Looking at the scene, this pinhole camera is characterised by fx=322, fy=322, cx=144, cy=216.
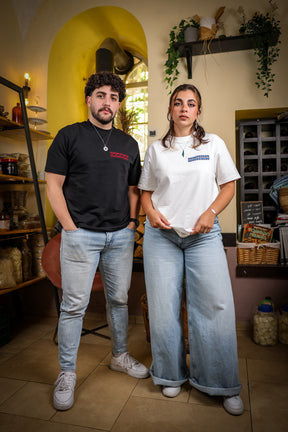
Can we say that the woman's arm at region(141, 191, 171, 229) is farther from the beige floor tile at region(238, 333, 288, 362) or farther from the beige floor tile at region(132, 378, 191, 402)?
the beige floor tile at region(238, 333, 288, 362)

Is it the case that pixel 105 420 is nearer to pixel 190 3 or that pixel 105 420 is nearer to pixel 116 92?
pixel 116 92

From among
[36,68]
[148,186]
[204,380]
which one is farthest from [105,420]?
[36,68]

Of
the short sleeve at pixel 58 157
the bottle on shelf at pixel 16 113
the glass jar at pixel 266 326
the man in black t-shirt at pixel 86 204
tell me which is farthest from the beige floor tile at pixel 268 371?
the bottle on shelf at pixel 16 113

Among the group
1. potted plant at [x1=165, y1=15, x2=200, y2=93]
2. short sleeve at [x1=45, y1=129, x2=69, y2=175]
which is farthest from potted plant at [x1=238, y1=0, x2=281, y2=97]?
short sleeve at [x1=45, y1=129, x2=69, y2=175]

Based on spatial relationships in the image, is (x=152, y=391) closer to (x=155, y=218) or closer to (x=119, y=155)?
(x=155, y=218)

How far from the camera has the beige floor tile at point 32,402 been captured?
1.61m

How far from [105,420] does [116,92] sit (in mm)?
1693

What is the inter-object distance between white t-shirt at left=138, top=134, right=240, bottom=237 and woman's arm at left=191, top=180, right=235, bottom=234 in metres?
0.03

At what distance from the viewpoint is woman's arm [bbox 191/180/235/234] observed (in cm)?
156

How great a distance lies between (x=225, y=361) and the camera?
160cm

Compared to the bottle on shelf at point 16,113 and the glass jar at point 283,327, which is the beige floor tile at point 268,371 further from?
the bottle on shelf at point 16,113

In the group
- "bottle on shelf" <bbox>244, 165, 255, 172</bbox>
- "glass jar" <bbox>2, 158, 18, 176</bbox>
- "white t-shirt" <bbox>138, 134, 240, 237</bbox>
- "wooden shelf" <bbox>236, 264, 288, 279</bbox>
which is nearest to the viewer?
"white t-shirt" <bbox>138, 134, 240, 237</bbox>

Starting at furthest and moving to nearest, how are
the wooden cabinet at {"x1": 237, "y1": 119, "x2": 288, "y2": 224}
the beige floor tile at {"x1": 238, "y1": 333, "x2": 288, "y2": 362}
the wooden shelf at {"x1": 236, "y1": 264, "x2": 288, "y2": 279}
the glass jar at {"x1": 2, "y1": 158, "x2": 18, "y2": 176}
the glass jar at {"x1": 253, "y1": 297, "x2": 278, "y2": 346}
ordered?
the wooden cabinet at {"x1": 237, "y1": 119, "x2": 288, "y2": 224}
the wooden shelf at {"x1": 236, "y1": 264, "x2": 288, "y2": 279}
the glass jar at {"x1": 2, "y1": 158, "x2": 18, "y2": 176}
the glass jar at {"x1": 253, "y1": 297, "x2": 278, "y2": 346}
the beige floor tile at {"x1": 238, "y1": 333, "x2": 288, "y2": 362}

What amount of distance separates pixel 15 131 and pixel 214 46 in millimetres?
1896
